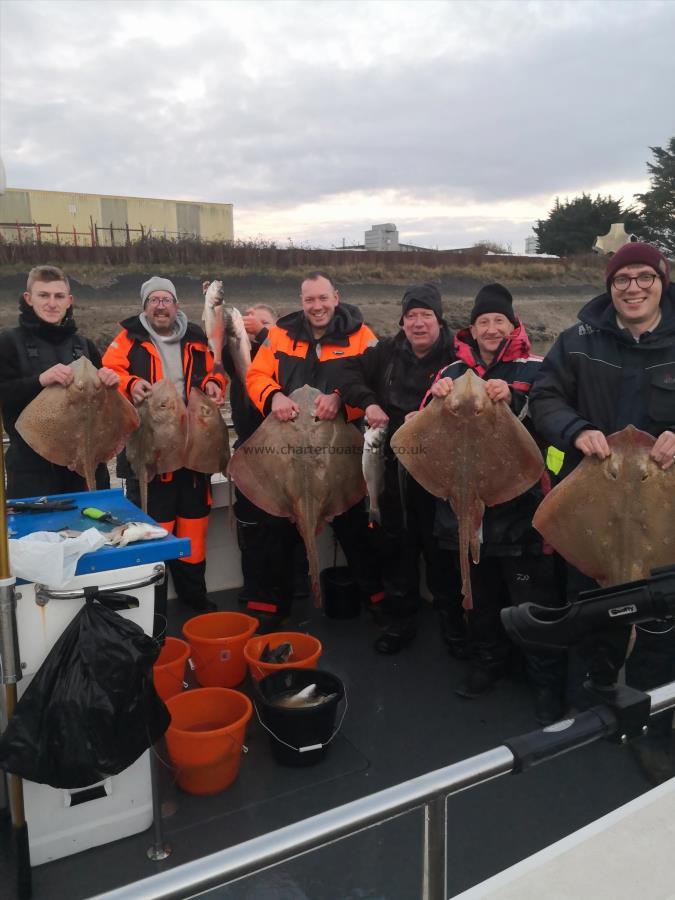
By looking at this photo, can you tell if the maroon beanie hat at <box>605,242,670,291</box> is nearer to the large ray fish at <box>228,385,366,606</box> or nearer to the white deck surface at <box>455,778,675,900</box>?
the large ray fish at <box>228,385,366,606</box>

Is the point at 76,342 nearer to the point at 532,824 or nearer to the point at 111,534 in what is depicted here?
the point at 111,534

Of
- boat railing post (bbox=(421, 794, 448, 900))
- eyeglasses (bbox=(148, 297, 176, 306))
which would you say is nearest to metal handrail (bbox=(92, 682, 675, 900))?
boat railing post (bbox=(421, 794, 448, 900))

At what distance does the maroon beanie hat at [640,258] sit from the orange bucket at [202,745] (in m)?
2.81

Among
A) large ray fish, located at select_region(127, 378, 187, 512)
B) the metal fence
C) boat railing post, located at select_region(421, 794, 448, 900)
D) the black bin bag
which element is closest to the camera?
boat railing post, located at select_region(421, 794, 448, 900)

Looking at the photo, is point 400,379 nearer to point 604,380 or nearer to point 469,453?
point 469,453

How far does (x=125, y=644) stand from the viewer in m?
2.47

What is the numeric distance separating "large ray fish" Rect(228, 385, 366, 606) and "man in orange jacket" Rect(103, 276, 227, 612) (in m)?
0.72

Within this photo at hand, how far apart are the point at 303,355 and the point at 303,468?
0.91 meters

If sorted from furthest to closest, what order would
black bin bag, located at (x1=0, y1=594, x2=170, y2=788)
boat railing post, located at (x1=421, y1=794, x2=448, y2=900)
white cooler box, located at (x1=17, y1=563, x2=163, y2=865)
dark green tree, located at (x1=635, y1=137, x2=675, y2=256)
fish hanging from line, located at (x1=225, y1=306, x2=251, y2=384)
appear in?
dark green tree, located at (x1=635, y1=137, x2=675, y2=256) → fish hanging from line, located at (x1=225, y1=306, x2=251, y2=384) → white cooler box, located at (x1=17, y1=563, x2=163, y2=865) → black bin bag, located at (x1=0, y1=594, x2=170, y2=788) → boat railing post, located at (x1=421, y1=794, x2=448, y2=900)

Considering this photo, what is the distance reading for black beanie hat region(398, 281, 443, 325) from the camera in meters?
4.21

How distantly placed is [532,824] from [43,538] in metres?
2.40

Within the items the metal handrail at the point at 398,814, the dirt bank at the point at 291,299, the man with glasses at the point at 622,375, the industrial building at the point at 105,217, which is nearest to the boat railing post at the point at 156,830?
the metal handrail at the point at 398,814

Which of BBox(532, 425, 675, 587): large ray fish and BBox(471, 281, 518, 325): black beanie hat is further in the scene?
BBox(471, 281, 518, 325): black beanie hat

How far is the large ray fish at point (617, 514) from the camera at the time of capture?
117 inches
